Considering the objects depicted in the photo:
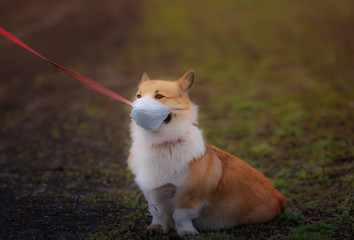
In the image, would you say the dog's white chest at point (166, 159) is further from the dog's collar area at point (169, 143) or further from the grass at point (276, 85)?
the grass at point (276, 85)

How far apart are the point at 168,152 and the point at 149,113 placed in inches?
21.2

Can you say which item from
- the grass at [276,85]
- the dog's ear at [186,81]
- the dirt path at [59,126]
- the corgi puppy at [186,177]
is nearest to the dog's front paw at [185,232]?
the corgi puppy at [186,177]

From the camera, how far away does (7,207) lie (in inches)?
199

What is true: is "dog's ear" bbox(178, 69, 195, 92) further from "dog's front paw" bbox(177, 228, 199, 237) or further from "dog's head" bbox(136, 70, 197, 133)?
"dog's front paw" bbox(177, 228, 199, 237)

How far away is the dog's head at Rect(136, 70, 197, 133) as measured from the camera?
3.94 m

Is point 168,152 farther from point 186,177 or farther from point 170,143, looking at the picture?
point 186,177

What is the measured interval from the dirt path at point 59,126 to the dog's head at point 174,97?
1769 millimetres

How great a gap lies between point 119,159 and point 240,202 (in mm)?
3592

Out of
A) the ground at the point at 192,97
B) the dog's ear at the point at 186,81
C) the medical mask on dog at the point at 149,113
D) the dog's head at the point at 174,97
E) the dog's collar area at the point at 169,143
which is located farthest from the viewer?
the ground at the point at 192,97

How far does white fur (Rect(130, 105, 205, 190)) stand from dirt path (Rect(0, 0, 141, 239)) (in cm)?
118

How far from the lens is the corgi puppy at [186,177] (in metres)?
3.98

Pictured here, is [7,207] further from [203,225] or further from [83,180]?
[203,225]

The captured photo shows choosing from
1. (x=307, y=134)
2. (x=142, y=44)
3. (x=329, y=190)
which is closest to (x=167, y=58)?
(x=142, y=44)

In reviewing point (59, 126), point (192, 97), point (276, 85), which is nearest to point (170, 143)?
point (59, 126)
